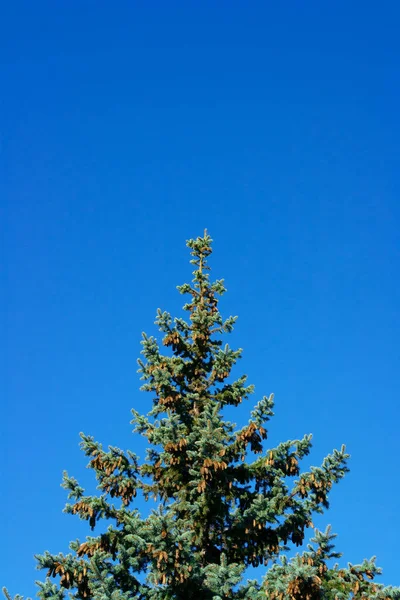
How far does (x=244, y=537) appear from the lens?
14.7 meters

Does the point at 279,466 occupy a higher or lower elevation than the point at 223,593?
higher

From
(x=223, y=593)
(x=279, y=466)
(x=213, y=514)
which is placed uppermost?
(x=279, y=466)

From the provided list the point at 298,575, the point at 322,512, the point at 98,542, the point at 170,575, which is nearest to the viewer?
the point at 298,575

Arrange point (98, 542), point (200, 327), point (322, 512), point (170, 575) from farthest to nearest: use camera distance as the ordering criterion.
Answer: point (200, 327) < point (322, 512) < point (98, 542) < point (170, 575)

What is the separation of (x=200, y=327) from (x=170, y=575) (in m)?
7.32

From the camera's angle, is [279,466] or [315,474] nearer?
[315,474]

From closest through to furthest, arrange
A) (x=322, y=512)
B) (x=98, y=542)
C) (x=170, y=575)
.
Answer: (x=170, y=575) < (x=98, y=542) < (x=322, y=512)

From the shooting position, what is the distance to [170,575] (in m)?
12.1

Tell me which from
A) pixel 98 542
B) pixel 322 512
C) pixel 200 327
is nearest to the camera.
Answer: pixel 98 542

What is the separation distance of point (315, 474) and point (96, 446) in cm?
487

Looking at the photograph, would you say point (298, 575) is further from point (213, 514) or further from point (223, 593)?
point (213, 514)

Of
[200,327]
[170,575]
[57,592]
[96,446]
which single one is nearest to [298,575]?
[170,575]

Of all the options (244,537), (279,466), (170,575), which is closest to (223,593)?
(170,575)

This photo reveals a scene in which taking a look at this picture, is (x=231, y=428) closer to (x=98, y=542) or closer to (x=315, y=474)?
(x=315, y=474)
